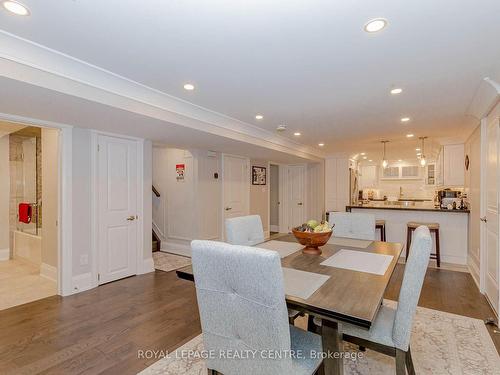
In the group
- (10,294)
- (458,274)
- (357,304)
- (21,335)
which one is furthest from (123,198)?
(458,274)

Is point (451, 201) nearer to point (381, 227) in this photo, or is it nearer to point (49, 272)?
point (381, 227)

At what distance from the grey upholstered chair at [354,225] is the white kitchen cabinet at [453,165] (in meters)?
3.28

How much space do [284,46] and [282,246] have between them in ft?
5.20

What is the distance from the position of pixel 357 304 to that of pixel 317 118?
304cm

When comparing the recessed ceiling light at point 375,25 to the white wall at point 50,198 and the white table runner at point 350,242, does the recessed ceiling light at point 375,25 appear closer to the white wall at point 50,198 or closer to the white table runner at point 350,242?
the white table runner at point 350,242

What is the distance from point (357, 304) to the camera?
4.10 ft

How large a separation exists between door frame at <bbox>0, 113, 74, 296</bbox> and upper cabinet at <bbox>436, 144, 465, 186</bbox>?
6.05 metres

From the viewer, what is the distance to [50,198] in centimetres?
369

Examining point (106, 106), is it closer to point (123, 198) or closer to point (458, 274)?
point (123, 198)

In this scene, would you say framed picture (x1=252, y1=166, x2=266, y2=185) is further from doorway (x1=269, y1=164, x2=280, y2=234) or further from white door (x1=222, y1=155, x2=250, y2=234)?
doorway (x1=269, y1=164, x2=280, y2=234)

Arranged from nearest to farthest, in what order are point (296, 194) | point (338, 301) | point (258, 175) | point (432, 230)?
1. point (338, 301)
2. point (432, 230)
3. point (258, 175)
4. point (296, 194)

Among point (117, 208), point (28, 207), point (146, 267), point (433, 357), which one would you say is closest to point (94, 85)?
point (117, 208)

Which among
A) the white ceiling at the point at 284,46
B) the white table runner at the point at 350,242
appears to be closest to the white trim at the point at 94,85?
the white ceiling at the point at 284,46

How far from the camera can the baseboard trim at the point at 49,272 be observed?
369 cm
